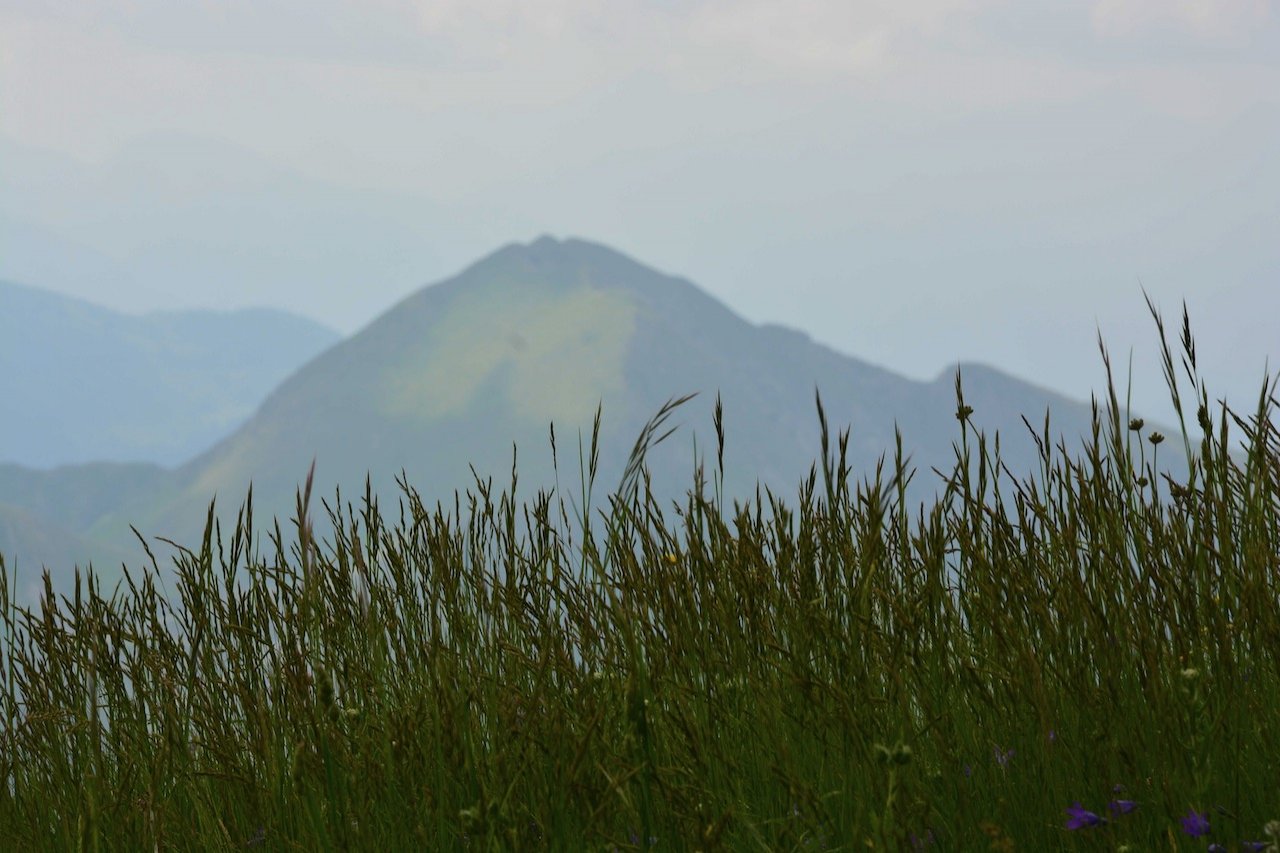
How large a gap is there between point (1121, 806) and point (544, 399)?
15692 centimetres

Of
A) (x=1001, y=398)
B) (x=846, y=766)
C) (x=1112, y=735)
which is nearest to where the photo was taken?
(x=846, y=766)

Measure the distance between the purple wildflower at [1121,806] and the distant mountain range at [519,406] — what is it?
134 m

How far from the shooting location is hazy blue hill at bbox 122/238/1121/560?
15025cm

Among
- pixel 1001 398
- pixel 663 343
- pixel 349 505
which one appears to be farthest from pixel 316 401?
pixel 349 505

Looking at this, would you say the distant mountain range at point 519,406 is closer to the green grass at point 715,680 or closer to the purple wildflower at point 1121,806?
the green grass at point 715,680

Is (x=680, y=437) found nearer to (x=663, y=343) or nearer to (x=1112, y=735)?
(x=663, y=343)

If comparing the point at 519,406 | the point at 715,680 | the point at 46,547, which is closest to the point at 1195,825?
the point at 715,680

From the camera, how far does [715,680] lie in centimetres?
225

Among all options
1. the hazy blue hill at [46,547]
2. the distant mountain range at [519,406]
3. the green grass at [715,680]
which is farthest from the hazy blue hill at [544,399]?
the green grass at [715,680]

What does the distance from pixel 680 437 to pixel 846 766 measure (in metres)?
145

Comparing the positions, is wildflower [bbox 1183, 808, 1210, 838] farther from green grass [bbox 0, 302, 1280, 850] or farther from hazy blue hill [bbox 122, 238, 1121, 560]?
hazy blue hill [bbox 122, 238, 1121, 560]

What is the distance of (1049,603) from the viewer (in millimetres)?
2254

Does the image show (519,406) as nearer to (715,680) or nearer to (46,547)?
(46,547)

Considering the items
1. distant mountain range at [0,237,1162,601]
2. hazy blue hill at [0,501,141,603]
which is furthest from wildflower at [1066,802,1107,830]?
distant mountain range at [0,237,1162,601]
